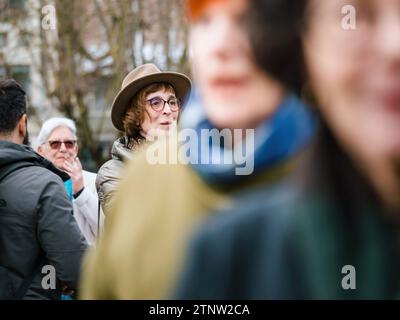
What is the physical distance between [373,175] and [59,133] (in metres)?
3.81

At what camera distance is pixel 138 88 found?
3.60m

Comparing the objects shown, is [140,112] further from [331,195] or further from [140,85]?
[331,195]

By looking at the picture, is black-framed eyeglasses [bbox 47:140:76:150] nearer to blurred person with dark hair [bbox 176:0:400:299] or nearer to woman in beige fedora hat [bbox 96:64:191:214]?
woman in beige fedora hat [bbox 96:64:191:214]

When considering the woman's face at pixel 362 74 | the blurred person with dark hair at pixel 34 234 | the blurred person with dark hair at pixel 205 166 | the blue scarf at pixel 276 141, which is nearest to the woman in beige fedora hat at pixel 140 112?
the blurred person with dark hair at pixel 34 234

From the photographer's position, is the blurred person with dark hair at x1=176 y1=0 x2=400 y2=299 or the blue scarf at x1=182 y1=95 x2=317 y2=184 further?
the blue scarf at x1=182 y1=95 x2=317 y2=184

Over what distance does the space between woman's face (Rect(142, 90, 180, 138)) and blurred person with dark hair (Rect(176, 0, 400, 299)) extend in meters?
2.44

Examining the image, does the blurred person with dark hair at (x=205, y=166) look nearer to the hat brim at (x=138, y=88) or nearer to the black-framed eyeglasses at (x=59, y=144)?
the hat brim at (x=138, y=88)

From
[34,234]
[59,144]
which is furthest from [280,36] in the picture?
[59,144]

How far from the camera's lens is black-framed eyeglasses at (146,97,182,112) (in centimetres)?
349

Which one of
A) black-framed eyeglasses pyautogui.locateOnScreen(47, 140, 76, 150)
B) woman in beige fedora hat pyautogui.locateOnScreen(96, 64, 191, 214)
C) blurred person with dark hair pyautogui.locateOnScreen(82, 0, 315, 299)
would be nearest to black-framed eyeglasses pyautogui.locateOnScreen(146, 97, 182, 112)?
woman in beige fedora hat pyautogui.locateOnScreen(96, 64, 191, 214)

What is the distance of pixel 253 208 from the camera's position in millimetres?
919

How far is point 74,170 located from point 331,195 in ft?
11.3

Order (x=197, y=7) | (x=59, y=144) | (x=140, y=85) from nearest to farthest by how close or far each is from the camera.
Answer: (x=197, y=7), (x=140, y=85), (x=59, y=144)

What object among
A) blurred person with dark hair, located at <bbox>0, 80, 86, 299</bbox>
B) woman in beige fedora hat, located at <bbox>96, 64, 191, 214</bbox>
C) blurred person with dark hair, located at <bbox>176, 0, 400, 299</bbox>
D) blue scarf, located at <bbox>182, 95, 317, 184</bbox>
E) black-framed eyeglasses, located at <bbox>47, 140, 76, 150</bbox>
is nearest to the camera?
blurred person with dark hair, located at <bbox>176, 0, 400, 299</bbox>
